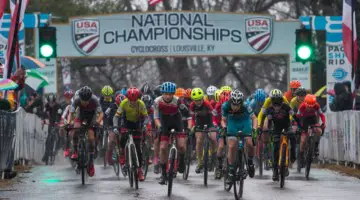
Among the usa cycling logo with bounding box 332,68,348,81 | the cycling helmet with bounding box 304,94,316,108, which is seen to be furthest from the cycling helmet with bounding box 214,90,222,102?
the usa cycling logo with bounding box 332,68,348,81

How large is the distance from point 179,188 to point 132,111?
177 cm

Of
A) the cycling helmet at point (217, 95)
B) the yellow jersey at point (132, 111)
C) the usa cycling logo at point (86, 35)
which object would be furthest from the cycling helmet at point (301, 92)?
the usa cycling logo at point (86, 35)

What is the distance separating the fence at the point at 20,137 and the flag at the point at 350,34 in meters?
7.31

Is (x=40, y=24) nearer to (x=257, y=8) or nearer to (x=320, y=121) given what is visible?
(x=320, y=121)

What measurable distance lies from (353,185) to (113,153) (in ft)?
19.1

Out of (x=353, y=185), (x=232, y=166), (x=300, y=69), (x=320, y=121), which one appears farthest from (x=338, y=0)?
(x=232, y=166)

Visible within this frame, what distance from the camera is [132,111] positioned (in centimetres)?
2062

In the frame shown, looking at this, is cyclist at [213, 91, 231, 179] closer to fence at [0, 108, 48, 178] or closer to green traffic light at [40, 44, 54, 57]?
Answer: fence at [0, 108, 48, 178]

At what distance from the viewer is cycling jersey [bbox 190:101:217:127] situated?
910 inches

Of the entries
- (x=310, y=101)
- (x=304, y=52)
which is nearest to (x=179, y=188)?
(x=310, y=101)

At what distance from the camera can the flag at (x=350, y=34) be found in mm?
26172

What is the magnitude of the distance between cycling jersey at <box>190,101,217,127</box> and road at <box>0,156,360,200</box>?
1.07m

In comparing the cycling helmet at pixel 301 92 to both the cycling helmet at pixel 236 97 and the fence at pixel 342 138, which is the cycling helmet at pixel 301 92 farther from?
the cycling helmet at pixel 236 97

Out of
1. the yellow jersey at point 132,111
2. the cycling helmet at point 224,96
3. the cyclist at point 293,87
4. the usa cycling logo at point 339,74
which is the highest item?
the usa cycling logo at point 339,74
